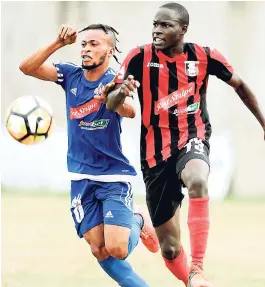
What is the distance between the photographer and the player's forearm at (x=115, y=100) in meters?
6.71

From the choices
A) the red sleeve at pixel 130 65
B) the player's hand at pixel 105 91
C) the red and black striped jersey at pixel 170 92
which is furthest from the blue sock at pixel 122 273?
the red sleeve at pixel 130 65

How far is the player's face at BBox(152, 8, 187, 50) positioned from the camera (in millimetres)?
7012

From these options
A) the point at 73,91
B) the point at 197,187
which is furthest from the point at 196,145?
the point at 73,91

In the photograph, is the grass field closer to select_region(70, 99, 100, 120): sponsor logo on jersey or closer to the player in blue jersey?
the player in blue jersey

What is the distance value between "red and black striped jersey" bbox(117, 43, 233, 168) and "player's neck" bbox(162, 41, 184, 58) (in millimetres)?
28

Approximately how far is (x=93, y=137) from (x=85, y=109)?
24 centimetres

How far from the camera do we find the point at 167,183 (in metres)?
7.23

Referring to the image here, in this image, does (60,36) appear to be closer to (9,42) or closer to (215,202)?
(215,202)

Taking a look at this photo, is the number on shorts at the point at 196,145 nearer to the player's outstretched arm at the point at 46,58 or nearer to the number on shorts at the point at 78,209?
the number on shorts at the point at 78,209

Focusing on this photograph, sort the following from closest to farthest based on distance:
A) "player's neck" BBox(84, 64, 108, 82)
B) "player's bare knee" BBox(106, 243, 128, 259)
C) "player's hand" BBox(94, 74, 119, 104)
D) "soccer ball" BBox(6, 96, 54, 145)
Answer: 1. "player's hand" BBox(94, 74, 119, 104)
2. "player's bare knee" BBox(106, 243, 128, 259)
3. "player's neck" BBox(84, 64, 108, 82)
4. "soccer ball" BBox(6, 96, 54, 145)

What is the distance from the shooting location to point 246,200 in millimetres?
18516

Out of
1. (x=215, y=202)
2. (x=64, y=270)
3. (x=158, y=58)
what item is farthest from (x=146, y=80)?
(x=215, y=202)

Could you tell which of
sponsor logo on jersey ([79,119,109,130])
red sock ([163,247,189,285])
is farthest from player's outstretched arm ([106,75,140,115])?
red sock ([163,247,189,285])

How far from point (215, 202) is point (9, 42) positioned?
225 inches
